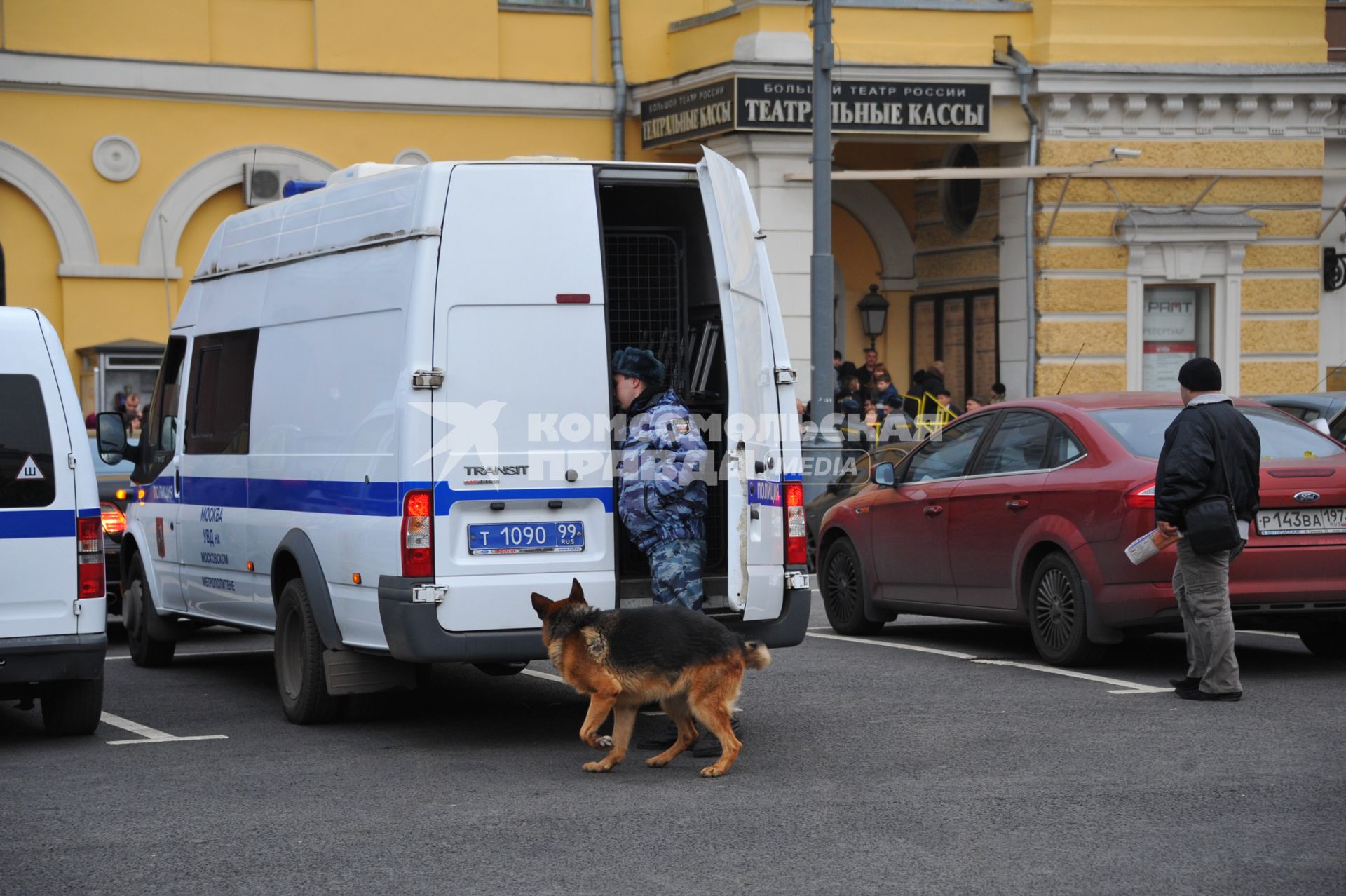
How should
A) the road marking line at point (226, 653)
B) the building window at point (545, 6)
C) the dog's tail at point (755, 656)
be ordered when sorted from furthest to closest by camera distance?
the building window at point (545, 6) → the road marking line at point (226, 653) → the dog's tail at point (755, 656)

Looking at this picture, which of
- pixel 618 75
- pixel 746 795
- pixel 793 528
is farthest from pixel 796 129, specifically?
pixel 746 795

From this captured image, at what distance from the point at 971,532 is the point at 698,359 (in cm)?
253

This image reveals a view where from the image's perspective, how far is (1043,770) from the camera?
7.46 m

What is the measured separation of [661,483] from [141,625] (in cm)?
514

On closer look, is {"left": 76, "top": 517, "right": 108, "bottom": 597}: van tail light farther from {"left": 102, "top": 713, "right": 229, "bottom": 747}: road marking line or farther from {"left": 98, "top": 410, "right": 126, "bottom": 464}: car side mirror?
{"left": 98, "top": 410, "right": 126, "bottom": 464}: car side mirror

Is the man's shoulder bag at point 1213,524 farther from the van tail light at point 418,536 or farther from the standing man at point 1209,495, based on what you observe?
the van tail light at point 418,536

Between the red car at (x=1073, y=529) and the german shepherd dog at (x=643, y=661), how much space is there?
9.66 ft

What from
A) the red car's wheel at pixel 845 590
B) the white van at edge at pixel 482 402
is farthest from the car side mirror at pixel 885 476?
the white van at edge at pixel 482 402

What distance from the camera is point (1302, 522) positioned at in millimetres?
9711

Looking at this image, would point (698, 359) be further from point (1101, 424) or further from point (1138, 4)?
point (1138, 4)

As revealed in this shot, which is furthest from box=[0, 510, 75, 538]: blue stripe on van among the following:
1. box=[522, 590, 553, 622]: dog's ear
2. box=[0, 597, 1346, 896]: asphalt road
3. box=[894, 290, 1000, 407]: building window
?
box=[894, 290, 1000, 407]: building window

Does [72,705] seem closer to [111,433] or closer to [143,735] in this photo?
[143,735]

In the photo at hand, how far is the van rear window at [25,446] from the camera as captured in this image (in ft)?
27.3

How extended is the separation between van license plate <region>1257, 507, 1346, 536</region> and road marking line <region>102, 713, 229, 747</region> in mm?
5531
